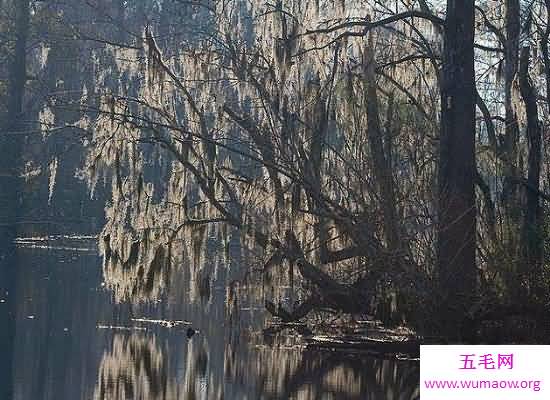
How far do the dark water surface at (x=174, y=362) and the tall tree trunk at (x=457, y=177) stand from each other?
0.60m

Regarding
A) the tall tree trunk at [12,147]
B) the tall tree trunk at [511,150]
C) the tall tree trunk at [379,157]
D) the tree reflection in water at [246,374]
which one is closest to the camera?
the tree reflection in water at [246,374]

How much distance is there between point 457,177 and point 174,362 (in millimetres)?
2645

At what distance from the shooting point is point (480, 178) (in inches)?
406

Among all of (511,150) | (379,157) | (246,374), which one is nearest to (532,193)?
(511,150)

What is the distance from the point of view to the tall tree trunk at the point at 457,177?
9.49 m

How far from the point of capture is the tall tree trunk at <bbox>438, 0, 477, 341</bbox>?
31.1 feet

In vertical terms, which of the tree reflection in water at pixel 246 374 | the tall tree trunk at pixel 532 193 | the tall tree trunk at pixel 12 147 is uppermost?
the tall tree trunk at pixel 12 147

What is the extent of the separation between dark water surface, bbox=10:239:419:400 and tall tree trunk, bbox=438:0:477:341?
1.97 feet

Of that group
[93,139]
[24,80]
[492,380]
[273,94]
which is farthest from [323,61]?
[24,80]

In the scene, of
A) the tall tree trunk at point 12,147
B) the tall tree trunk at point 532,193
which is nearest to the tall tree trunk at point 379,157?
the tall tree trunk at point 532,193

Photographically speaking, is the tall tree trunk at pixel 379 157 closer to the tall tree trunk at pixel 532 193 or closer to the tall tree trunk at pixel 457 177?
the tall tree trunk at pixel 457 177

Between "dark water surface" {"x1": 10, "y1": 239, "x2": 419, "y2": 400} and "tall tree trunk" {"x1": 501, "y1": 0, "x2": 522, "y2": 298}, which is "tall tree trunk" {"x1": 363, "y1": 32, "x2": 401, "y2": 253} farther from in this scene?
"dark water surface" {"x1": 10, "y1": 239, "x2": 419, "y2": 400}

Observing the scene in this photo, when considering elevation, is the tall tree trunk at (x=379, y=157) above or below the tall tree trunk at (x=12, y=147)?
below

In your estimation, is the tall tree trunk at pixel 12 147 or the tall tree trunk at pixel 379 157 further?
the tall tree trunk at pixel 12 147
